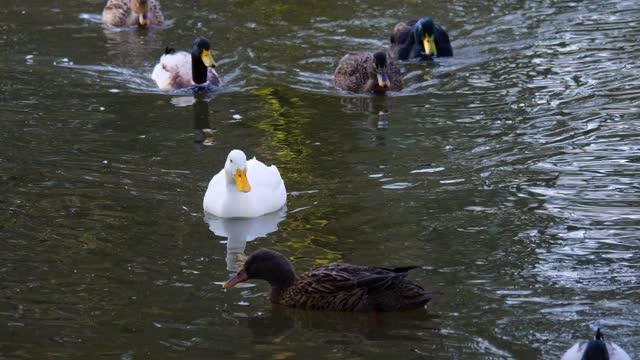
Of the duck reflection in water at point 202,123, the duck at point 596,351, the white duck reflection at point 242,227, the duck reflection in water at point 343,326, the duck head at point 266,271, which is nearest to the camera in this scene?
the duck at point 596,351

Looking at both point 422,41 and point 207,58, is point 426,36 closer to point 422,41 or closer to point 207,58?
point 422,41

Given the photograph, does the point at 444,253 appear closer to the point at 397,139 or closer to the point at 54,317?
the point at 54,317

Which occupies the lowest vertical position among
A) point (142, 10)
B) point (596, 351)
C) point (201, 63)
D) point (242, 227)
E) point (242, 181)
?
point (242, 227)

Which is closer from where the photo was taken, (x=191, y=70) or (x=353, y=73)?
(x=353, y=73)

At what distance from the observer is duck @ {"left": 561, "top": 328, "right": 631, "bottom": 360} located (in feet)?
24.0

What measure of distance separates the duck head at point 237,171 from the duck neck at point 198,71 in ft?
17.9

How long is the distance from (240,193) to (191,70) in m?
5.72

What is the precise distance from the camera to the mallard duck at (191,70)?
675 inches

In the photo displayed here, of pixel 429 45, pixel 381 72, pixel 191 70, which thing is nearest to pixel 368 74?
pixel 381 72

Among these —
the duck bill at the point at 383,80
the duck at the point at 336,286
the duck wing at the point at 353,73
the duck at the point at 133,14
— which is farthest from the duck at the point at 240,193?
the duck at the point at 133,14

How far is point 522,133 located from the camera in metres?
13.8

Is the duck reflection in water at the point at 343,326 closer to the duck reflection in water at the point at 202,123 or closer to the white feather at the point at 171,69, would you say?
the duck reflection in water at the point at 202,123

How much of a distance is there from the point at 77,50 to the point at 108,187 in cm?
692

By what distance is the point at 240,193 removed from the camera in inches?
465
